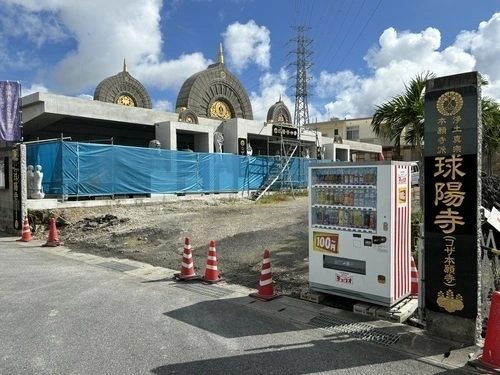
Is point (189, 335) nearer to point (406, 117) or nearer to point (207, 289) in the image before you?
point (207, 289)

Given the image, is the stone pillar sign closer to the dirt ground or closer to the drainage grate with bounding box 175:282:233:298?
the dirt ground

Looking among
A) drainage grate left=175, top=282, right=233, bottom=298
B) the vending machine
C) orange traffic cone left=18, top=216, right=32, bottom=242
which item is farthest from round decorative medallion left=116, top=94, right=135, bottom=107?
the vending machine

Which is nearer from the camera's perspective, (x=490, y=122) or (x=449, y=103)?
(x=449, y=103)

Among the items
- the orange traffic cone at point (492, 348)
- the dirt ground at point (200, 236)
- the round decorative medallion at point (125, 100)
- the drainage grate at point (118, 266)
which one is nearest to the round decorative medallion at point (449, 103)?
the orange traffic cone at point (492, 348)

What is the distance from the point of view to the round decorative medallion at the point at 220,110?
89.4 feet

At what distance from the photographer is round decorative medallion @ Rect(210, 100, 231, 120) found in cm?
2723

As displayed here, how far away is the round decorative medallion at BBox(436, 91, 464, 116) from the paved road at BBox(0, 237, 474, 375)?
103 inches

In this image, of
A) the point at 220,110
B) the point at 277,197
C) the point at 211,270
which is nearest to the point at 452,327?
the point at 211,270

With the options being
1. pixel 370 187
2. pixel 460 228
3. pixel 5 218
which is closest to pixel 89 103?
pixel 5 218

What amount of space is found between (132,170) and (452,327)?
14.8m

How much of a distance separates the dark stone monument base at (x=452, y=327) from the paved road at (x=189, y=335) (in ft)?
0.50

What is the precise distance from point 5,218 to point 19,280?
7.84 meters

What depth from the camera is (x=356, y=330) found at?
15.8ft

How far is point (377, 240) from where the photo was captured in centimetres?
520
